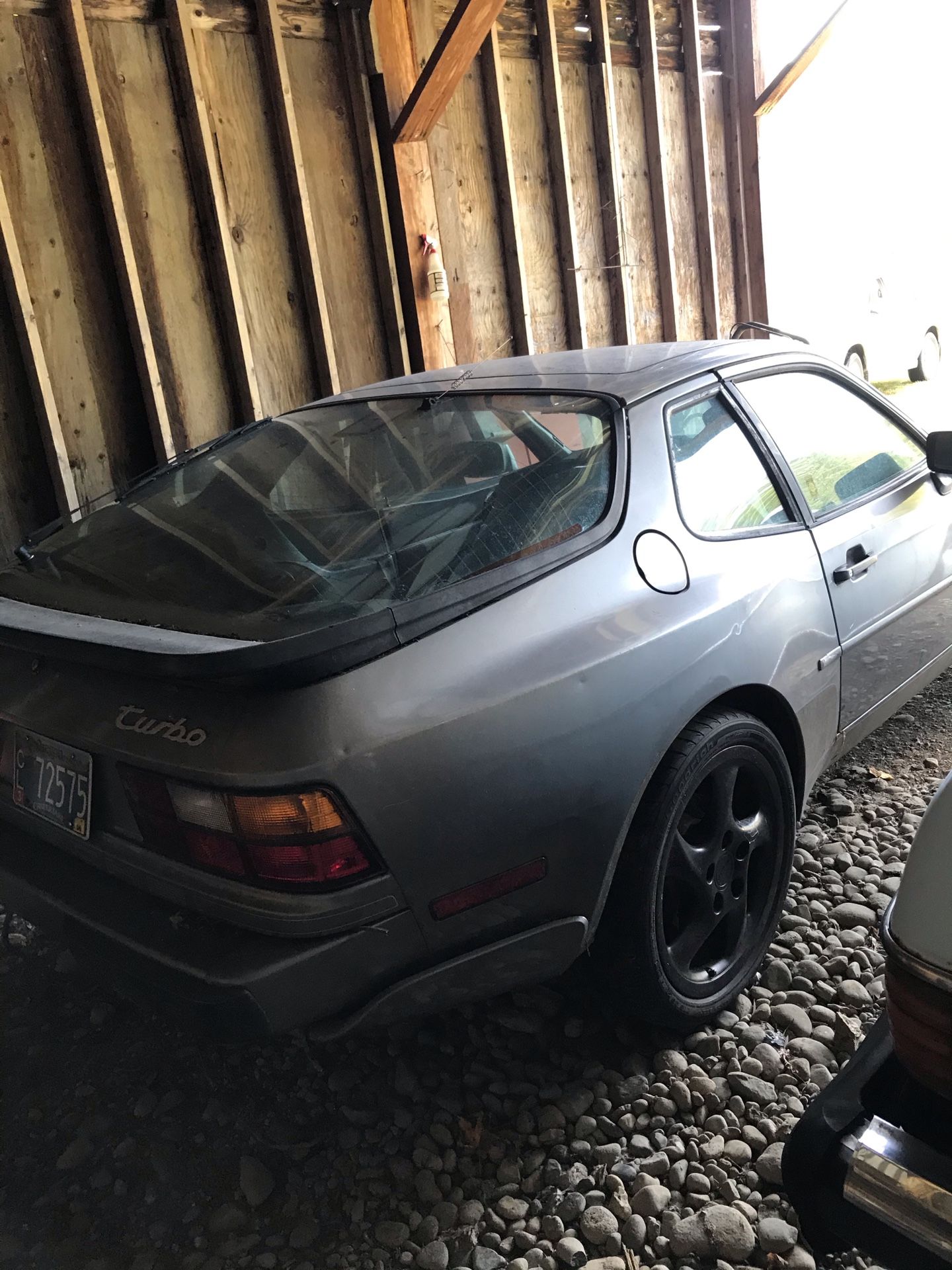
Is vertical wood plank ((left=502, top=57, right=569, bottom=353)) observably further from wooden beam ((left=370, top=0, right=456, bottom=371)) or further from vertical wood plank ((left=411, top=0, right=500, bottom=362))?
wooden beam ((left=370, top=0, right=456, bottom=371))

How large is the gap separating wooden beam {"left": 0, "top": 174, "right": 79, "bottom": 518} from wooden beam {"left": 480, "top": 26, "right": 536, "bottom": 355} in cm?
307

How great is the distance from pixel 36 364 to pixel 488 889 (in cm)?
365

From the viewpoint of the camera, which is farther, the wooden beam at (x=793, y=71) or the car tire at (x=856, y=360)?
the car tire at (x=856, y=360)

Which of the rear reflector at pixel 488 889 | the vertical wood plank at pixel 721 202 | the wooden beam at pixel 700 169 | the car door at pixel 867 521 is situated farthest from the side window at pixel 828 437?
the vertical wood plank at pixel 721 202

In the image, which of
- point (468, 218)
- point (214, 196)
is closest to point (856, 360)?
point (468, 218)

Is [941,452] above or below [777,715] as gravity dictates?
above

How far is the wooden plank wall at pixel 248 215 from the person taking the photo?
179 inches

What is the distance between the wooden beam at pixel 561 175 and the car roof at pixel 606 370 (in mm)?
3944

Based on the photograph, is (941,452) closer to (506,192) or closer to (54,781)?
(54,781)

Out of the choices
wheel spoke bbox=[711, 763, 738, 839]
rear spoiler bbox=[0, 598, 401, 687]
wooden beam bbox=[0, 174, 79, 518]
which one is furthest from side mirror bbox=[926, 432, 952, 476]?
wooden beam bbox=[0, 174, 79, 518]

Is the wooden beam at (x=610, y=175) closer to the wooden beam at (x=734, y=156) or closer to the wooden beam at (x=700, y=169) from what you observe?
the wooden beam at (x=700, y=169)

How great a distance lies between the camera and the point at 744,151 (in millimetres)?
8078

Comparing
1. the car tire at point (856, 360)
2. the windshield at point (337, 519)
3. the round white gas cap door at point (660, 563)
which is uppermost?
the windshield at point (337, 519)

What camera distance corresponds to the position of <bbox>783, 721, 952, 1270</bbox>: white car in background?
1.19 meters
